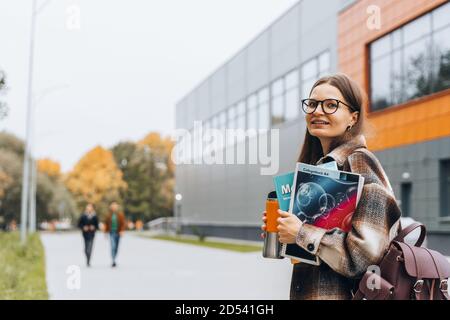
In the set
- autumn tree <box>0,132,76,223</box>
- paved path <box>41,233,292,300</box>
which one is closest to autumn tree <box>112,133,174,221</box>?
paved path <box>41,233,292,300</box>

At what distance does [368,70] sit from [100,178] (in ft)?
61.8

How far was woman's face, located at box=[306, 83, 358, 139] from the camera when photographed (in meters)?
1.98

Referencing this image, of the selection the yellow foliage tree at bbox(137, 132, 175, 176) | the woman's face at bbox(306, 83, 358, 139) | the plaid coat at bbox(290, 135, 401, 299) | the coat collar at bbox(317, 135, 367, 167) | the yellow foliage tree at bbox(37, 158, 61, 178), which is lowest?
the plaid coat at bbox(290, 135, 401, 299)

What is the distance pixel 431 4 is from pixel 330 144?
64.5ft

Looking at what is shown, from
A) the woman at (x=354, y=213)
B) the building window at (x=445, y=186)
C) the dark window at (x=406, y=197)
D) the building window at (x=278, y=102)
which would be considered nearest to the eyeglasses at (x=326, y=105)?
the woman at (x=354, y=213)

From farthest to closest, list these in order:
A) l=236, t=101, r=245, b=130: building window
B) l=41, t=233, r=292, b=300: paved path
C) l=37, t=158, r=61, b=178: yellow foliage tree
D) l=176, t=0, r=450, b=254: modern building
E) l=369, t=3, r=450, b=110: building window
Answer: l=37, t=158, r=61, b=178: yellow foliage tree < l=236, t=101, r=245, b=130: building window < l=176, t=0, r=450, b=254: modern building < l=369, t=3, r=450, b=110: building window < l=41, t=233, r=292, b=300: paved path

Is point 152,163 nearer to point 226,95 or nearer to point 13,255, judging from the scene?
point 13,255

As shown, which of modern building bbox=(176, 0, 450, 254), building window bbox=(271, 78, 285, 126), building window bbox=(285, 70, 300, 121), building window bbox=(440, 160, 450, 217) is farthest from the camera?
building window bbox=(271, 78, 285, 126)

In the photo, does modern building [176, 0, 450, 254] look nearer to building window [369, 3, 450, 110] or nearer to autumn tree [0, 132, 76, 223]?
building window [369, 3, 450, 110]

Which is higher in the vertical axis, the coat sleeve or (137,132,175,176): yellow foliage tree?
(137,132,175,176): yellow foliage tree

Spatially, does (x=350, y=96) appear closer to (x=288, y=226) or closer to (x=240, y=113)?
(x=288, y=226)

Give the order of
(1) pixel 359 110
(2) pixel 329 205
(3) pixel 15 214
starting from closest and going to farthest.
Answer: (2) pixel 329 205 → (1) pixel 359 110 → (3) pixel 15 214

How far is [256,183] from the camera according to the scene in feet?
103
